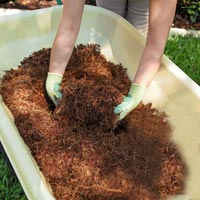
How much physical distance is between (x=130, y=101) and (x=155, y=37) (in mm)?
280

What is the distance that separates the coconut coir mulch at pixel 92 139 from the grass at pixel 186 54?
0.62 meters

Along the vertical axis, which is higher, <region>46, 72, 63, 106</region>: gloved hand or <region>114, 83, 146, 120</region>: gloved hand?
<region>114, 83, 146, 120</region>: gloved hand

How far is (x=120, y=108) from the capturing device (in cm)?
199

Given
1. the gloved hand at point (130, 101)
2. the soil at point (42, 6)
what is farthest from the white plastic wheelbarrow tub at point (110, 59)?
the soil at point (42, 6)

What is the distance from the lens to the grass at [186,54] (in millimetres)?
2817

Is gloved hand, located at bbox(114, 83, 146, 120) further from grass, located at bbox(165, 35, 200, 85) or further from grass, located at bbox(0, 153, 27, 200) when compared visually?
grass, located at bbox(165, 35, 200, 85)

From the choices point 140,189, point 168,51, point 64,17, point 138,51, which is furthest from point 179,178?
point 168,51

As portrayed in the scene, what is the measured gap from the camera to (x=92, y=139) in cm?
197

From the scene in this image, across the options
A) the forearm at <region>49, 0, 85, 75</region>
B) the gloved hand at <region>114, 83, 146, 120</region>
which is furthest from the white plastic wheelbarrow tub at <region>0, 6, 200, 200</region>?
the forearm at <region>49, 0, 85, 75</region>

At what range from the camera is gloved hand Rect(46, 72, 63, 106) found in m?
2.10

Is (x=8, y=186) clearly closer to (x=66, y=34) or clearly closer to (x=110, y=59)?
(x=66, y=34)

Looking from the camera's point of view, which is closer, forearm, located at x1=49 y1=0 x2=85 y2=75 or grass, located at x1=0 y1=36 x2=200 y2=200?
forearm, located at x1=49 y1=0 x2=85 y2=75

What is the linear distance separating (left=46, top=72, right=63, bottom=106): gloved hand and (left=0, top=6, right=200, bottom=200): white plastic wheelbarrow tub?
20 cm

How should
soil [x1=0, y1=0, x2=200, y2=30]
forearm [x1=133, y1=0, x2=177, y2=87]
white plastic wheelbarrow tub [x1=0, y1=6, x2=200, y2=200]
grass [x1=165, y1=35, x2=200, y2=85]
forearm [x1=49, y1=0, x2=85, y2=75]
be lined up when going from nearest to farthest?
white plastic wheelbarrow tub [x1=0, y1=6, x2=200, y2=200] < forearm [x1=133, y1=0, x2=177, y2=87] < forearm [x1=49, y1=0, x2=85, y2=75] < grass [x1=165, y1=35, x2=200, y2=85] < soil [x1=0, y1=0, x2=200, y2=30]
